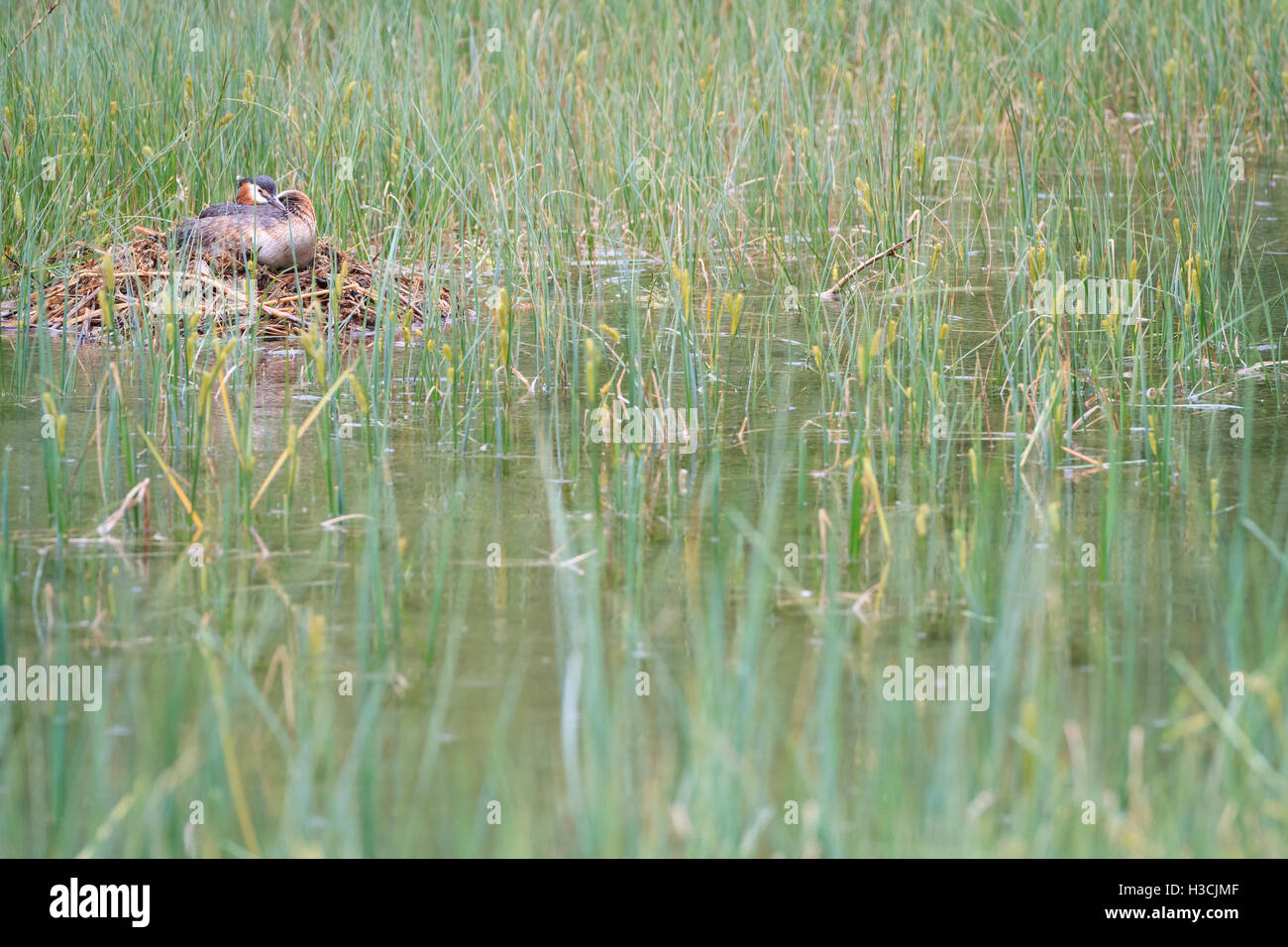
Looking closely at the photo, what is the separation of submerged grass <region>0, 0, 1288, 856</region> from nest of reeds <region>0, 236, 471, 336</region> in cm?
9

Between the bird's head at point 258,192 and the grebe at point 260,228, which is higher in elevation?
the bird's head at point 258,192

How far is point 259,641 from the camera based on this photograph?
3.35 metres

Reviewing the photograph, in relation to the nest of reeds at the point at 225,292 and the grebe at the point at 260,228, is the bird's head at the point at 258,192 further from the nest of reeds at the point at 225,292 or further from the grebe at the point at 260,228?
the nest of reeds at the point at 225,292

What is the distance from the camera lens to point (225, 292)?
20.5ft

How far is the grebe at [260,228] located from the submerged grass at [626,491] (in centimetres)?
30

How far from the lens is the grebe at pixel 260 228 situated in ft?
20.4

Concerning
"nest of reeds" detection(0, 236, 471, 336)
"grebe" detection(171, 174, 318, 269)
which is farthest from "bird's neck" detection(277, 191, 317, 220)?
"nest of reeds" detection(0, 236, 471, 336)

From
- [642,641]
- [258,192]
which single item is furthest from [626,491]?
[258,192]

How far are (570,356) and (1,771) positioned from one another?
129 inches

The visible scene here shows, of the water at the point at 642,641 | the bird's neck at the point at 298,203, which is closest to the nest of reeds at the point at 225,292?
Result: the bird's neck at the point at 298,203

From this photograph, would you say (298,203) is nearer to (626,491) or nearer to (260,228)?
(260,228)

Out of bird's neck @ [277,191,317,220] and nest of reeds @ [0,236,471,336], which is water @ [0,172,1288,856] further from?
bird's neck @ [277,191,317,220]

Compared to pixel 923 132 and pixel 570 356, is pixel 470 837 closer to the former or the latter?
pixel 570 356

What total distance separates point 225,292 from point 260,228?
11.2 inches
